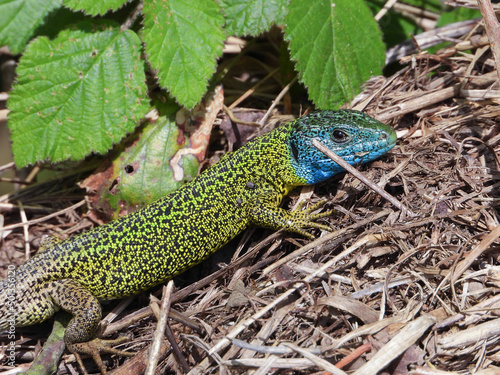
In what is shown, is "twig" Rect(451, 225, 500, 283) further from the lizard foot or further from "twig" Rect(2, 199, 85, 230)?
"twig" Rect(2, 199, 85, 230)

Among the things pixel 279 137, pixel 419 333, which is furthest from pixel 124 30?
pixel 419 333

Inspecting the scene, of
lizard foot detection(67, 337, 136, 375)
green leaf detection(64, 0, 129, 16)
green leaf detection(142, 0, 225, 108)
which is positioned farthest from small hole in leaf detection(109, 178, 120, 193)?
green leaf detection(64, 0, 129, 16)

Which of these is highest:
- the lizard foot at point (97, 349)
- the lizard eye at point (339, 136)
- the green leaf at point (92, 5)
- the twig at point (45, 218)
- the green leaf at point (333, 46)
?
the green leaf at point (92, 5)

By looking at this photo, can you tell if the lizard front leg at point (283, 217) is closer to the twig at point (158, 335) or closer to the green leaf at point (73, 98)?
the twig at point (158, 335)

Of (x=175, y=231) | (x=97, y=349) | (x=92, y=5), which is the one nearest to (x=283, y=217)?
(x=175, y=231)

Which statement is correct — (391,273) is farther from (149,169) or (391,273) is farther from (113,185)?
(113,185)

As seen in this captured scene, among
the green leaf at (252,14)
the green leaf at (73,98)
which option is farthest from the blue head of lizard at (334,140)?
the green leaf at (73,98)

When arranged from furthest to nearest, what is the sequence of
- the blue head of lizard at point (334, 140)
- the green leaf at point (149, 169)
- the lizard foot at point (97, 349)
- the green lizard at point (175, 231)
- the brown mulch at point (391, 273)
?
1. the green leaf at point (149, 169)
2. the green lizard at point (175, 231)
3. the blue head of lizard at point (334, 140)
4. the lizard foot at point (97, 349)
5. the brown mulch at point (391, 273)
